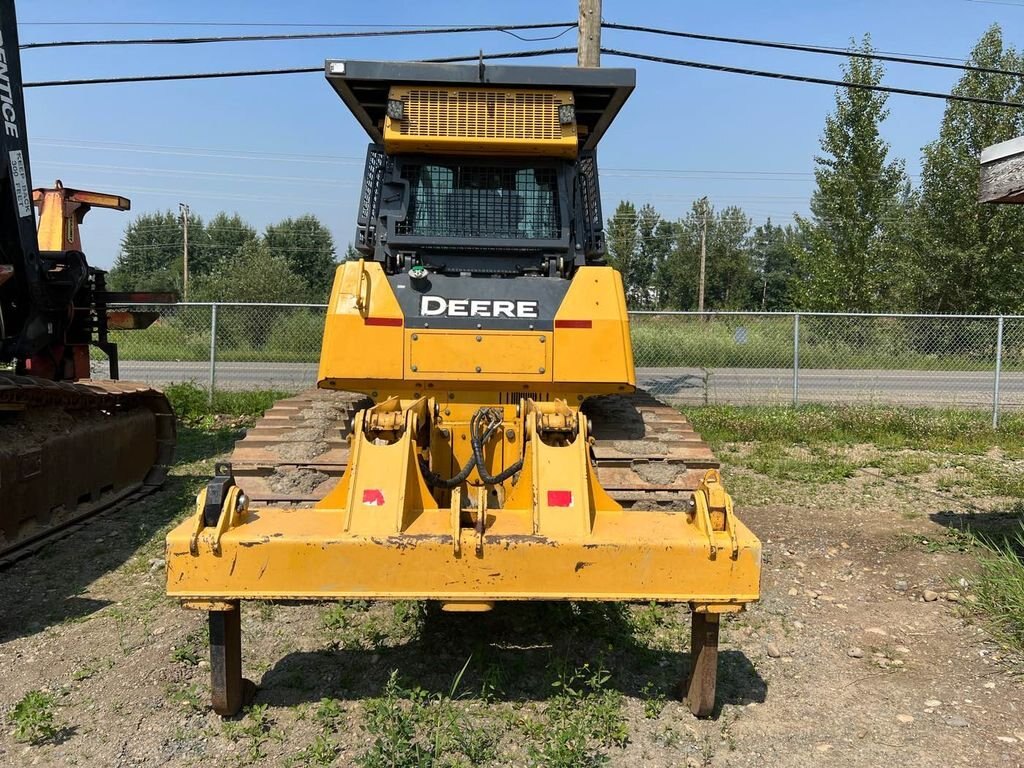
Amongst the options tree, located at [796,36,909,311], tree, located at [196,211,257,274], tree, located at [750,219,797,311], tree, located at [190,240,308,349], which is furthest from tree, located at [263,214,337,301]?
tree, located at [796,36,909,311]

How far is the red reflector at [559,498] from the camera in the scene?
3.37 metres

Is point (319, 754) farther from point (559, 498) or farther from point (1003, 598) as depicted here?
point (1003, 598)

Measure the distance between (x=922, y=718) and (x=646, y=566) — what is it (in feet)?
5.05

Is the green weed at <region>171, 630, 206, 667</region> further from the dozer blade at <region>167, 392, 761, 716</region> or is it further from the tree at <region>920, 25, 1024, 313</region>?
the tree at <region>920, 25, 1024, 313</region>

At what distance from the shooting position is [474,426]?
169 inches

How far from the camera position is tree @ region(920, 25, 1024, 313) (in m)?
22.3

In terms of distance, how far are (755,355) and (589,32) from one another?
6507mm

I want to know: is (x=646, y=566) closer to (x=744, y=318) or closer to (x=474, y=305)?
(x=474, y=305)

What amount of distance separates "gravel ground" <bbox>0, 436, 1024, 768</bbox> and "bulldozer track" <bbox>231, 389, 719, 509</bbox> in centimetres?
71

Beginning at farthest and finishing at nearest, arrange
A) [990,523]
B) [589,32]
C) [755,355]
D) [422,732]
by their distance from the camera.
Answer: [755,355]
[589,32]
[990,523]
[422,732]

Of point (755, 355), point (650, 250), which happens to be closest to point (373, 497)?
point (755, 355)

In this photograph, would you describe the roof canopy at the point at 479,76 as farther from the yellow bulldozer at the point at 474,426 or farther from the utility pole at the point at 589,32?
the utility pole at the point at 589,32

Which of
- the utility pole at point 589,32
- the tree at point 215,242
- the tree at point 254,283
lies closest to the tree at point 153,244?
the tree at point 215,242

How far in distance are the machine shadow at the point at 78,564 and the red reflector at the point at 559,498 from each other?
302 cm
